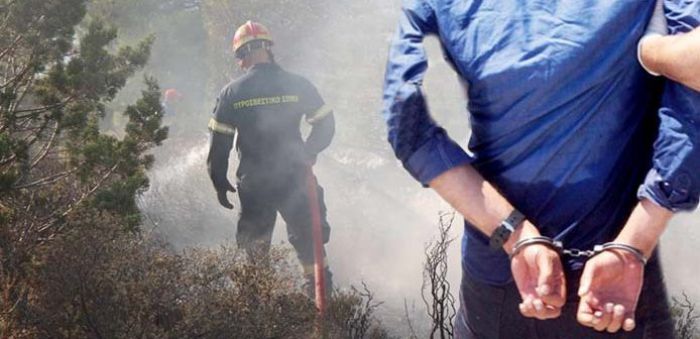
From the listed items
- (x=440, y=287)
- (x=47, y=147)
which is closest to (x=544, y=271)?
(x=440, y=287)

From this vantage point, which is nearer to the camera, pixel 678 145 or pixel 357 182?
pixel 678 145

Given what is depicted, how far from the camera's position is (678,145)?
128 cm

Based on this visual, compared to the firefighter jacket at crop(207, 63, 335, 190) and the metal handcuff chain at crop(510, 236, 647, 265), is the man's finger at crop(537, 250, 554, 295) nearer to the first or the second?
the metal handcuff chain at crop(510, 236, 647, 265)

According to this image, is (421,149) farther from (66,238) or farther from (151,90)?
(151,90)

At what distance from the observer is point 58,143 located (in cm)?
523

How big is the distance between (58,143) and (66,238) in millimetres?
1989

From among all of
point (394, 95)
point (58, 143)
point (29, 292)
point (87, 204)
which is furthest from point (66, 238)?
point (394, 95)

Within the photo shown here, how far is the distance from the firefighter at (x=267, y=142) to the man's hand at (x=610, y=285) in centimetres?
411

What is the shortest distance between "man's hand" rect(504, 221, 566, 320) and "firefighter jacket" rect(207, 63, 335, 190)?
4.14 meters

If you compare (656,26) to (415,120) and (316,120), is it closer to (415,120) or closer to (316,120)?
(415,120)

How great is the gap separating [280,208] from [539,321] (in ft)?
13.9

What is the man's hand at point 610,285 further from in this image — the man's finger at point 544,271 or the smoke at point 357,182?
the smoke at point 357,182

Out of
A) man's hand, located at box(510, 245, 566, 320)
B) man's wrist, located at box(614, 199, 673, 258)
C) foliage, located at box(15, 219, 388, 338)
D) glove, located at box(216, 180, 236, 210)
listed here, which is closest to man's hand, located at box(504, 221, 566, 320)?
man's hand, located at box(510, 245, 566, 320)

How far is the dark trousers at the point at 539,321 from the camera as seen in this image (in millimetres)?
1420
